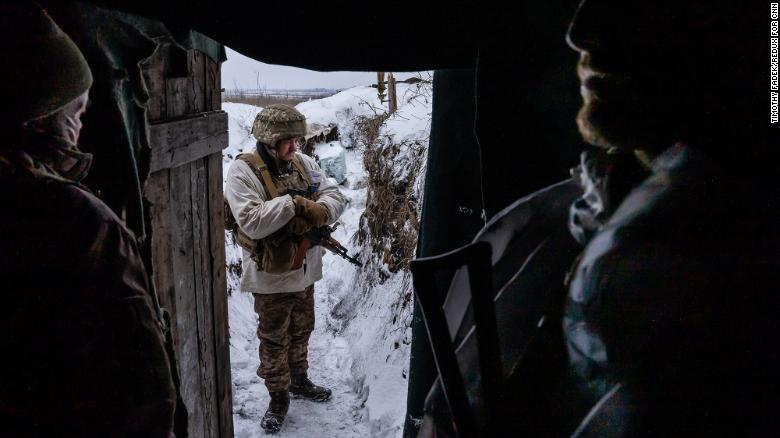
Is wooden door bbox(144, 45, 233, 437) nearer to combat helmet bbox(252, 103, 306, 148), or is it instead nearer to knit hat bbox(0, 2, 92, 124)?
combat helmet bbox(252, 103, 306, 148)

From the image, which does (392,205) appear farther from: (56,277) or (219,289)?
(56,277)

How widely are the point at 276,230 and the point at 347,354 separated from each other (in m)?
1.91

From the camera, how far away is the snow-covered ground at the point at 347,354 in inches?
156

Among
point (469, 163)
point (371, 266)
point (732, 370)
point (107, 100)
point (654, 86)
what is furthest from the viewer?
point (371, 266)

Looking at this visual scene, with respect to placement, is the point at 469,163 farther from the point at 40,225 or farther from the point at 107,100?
the point at 40,225

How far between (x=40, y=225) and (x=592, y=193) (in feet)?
3.50

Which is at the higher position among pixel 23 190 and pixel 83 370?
pixel 23 190

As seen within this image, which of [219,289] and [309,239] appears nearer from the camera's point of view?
[219,289]

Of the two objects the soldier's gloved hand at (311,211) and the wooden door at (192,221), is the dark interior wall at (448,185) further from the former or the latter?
the soldier's gloved hand at (311,211)

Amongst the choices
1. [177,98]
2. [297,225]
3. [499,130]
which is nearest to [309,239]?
[297,225]

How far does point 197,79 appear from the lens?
2672 mm

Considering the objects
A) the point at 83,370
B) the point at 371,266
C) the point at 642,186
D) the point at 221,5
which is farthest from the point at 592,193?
the point at 371,266

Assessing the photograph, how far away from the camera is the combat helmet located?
3.79 m

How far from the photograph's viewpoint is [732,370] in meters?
0.93
